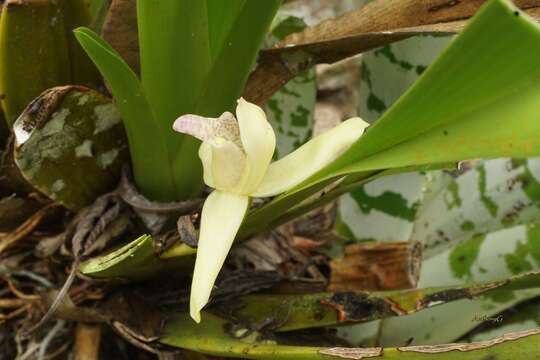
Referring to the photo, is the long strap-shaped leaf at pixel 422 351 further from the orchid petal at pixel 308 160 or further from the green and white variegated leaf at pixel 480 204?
the green and white variegated leaf at pixel 480 204

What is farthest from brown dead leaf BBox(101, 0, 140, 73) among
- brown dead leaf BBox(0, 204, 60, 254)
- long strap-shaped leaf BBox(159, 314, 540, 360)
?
long strap-shaped leaf BBox(159, 314, 540, 360)

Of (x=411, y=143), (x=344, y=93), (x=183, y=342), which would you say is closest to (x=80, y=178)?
(x=183, y=342)

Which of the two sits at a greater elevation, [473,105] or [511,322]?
[473,105]

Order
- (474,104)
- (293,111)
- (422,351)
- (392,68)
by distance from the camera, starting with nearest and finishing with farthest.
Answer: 1. (474,104)
2. (422,351)
3. (392,68)
4. (293,111)

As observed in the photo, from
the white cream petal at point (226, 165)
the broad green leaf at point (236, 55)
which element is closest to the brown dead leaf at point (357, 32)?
the broad green leaf at point (236, 55)

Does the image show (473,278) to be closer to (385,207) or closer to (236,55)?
(385,207)

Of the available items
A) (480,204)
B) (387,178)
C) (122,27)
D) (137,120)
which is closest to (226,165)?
(137,120)

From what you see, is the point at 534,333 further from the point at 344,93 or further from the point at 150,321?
the point at 344,93
